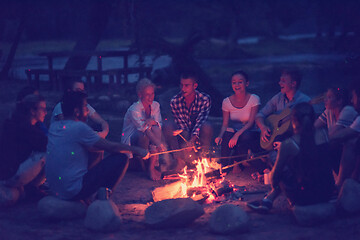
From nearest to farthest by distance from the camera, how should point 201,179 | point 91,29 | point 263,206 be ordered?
point 263,206 < point 201,179 < point 91,29

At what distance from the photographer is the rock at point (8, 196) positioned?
17.7ft

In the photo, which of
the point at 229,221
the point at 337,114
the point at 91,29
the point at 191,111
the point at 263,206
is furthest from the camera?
the point at 91,29

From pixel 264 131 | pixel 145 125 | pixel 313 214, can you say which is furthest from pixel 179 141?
pixel 313 214

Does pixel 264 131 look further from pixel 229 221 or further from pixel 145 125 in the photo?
pixel 229 221

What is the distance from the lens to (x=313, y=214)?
4641 millimetres

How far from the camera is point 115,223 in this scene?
4.73 meters

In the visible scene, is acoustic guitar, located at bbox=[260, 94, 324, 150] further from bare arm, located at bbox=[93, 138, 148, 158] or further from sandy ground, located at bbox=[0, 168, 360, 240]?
bare arm, located at bbox=[93, 138, 148, 158]

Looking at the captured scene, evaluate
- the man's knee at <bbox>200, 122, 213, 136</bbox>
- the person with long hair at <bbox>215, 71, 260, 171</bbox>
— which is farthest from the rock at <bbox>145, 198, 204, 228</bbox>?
the man's knee at <bbox>200, 122, 213, 136</bbox>

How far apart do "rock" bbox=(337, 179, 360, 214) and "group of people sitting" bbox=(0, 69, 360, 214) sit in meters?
0.13

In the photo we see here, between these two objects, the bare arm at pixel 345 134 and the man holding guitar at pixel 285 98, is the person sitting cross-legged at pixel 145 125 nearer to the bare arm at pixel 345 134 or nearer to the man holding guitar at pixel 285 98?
the man holding guitar at pixel 285 98

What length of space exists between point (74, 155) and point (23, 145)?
0.89 m

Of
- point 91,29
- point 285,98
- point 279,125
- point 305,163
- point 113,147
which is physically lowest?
point 305,163

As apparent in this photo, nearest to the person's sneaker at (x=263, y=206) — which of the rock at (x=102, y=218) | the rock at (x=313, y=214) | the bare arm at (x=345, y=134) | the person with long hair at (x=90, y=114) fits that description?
the rock at (x=313, y=214)

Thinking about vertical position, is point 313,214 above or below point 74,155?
below
